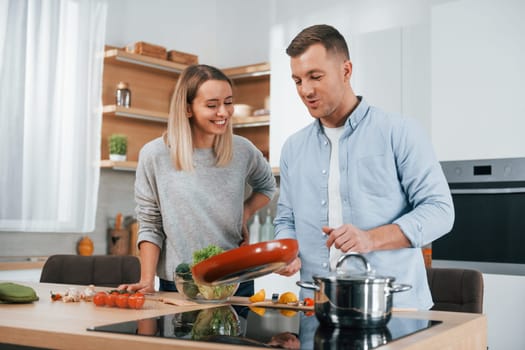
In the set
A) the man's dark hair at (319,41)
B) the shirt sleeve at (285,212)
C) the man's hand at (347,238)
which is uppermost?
the man's dark hair at (319,41)

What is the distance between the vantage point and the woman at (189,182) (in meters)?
2.16

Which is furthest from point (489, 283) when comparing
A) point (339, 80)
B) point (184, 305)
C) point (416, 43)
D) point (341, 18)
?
point (341, 18)

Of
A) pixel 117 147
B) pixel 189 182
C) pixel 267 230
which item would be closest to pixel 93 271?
pixel 189 182

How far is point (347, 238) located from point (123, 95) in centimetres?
333

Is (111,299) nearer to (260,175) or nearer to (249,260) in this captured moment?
(249,260)

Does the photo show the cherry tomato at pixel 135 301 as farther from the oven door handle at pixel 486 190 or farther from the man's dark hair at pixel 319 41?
the oven door handle at pixel 486 190

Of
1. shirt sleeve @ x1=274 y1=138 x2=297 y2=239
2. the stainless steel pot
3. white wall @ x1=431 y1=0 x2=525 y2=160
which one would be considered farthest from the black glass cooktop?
white wall @ x1=431 y1=0 x2=525 y2=160

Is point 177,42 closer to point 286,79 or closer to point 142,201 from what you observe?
point 286,79

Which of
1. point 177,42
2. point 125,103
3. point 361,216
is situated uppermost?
point 177,42

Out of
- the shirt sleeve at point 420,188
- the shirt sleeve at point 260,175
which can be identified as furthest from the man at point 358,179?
the shirt sleeve at point 260,175

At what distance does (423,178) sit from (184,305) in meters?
0.75

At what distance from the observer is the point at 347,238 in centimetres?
153

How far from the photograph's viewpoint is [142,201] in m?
2.19

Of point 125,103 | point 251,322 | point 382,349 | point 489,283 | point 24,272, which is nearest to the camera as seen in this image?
point 382,349
